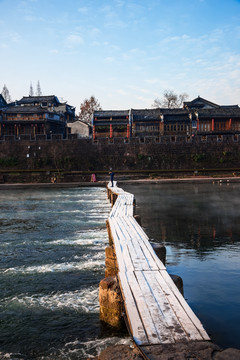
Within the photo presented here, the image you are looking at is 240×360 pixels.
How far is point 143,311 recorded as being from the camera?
4922 millimetres

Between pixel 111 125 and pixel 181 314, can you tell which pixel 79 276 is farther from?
pixel 111 125

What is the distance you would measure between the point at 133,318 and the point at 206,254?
7.32 m

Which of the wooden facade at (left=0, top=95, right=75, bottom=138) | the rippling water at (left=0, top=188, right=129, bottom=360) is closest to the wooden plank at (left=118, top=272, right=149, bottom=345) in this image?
the rippling water at (left=0, top=188, right=129, bottom=360)

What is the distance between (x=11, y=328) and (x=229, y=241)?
30.4ft

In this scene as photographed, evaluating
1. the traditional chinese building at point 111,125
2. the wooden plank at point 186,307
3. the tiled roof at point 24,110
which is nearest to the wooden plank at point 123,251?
the wooden plank at point 186,307

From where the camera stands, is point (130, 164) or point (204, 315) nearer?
point (204, 315)

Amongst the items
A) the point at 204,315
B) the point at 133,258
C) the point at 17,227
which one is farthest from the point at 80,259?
the point at 17,227

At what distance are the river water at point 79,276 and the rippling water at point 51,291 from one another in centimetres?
2

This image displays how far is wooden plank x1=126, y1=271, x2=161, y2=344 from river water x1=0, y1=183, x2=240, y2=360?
1.05 m

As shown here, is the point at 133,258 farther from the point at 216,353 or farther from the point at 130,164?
the point at 130,164

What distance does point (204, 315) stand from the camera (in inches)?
282

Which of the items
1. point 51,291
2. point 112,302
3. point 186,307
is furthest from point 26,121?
point 186,307

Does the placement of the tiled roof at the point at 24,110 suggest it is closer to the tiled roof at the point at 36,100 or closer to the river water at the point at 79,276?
the tiled roof at the point at 36,100

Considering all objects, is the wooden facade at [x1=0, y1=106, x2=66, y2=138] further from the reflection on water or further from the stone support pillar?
the stone support pillar
